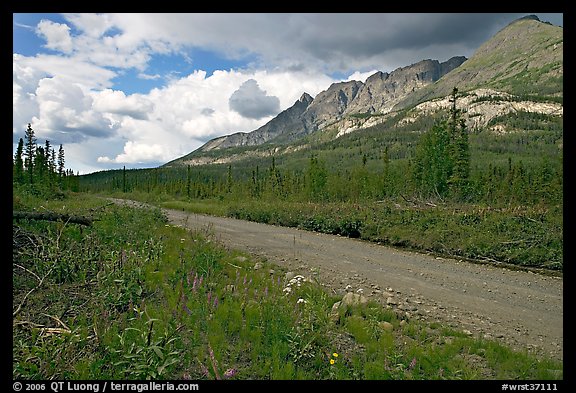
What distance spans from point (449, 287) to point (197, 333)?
8.13m

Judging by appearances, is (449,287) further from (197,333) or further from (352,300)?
(197,333)

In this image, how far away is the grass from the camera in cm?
408

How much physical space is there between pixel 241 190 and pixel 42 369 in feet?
223

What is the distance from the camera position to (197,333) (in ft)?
15.8

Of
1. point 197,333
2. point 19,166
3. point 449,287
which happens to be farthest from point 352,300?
point 19,166

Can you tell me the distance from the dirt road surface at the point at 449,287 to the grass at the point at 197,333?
1.15m

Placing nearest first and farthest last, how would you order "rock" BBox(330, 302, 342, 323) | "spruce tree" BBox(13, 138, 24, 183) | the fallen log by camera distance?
"rock" BBox(330, 302, 342, 323), the fallen log, "spruce tree" BBox(13, 138, 24, 183)

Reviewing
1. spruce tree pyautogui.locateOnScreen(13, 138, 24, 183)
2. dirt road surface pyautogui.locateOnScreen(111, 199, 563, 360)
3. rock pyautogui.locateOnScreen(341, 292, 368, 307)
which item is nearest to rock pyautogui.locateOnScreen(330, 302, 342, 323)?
rock pyautogui.locateOnScreen(341, 292, 368, 307)

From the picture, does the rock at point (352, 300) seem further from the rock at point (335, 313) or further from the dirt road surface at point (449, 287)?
the dirt road surface at point (449, 287)

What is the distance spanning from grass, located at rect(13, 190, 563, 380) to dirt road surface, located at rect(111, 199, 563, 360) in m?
1.15

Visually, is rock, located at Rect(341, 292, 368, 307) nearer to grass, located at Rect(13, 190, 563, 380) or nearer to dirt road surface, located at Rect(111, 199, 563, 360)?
grass, located at Rect(13, 190, 563, 380)

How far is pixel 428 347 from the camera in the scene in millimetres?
5328
